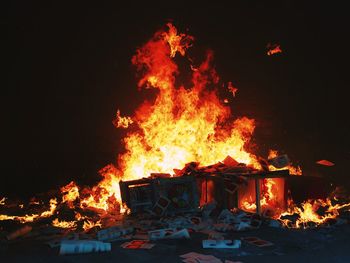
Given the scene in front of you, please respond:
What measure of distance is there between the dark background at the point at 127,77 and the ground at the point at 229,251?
18.8 ft

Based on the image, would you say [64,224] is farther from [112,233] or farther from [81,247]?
[81,247]

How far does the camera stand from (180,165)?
38.1 feet

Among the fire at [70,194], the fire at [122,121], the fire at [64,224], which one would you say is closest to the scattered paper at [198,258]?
the fire at [64,224]

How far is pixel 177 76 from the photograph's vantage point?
13.4 metres

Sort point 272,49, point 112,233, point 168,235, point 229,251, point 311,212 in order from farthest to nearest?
point 272,49
point 311,212
point 112,233
point 168,235
point 229,251

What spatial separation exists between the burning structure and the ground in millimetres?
970

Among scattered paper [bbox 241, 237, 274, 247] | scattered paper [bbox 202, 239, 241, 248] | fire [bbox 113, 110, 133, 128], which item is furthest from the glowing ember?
scattered paper [bbox 202, 239, 241, 248]

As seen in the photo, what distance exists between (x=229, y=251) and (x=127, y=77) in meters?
8.49

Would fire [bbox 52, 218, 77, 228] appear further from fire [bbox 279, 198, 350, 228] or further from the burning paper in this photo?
fire [bbox 279, 198, 350, 228]

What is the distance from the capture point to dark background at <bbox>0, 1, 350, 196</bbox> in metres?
12.9

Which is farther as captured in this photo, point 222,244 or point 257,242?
point 257,242

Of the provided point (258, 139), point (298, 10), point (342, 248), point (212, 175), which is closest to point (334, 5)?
point (298, 10)

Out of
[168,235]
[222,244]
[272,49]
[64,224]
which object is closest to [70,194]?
A: [64,224]

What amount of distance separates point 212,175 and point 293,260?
12.3 feet
